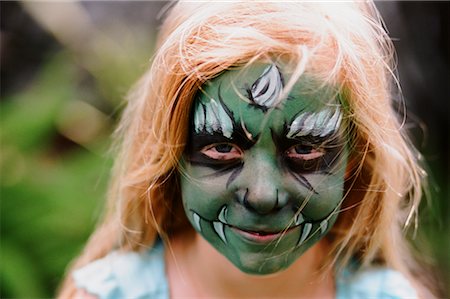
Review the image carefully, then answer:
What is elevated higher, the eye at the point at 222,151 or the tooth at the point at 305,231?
the eye at the point at 222,151

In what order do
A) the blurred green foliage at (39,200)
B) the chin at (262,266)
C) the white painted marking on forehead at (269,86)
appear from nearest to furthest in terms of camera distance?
the white painted marking on forehead at (269,86) → the chin at (262,266) → the blurred green foliage at (39,200)

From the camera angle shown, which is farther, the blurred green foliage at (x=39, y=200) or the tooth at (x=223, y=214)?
the blurred green foliage at (x=39, y=200)

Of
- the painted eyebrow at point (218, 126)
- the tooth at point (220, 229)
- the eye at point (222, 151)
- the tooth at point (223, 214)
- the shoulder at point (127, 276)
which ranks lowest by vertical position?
the shoulder at point (127, 276)

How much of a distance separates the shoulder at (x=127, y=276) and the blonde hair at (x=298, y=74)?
2cm

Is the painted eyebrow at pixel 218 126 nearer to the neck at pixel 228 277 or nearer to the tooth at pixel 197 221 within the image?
the tooth at pixel 197 221

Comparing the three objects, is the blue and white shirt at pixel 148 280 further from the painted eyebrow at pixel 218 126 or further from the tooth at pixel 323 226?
the painted eyebrow at pixel 218 126

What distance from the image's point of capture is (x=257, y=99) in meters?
1.03

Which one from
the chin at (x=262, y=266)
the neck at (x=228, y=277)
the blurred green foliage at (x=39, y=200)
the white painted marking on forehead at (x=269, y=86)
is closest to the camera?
the white painted marking on forehead at (x=269, y=86)

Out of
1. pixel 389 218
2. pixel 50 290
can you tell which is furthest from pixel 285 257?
pixel 50 290

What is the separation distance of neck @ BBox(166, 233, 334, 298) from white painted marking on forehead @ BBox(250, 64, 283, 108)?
361 millimetres

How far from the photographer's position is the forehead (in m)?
1.03

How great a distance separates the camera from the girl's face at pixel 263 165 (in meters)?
1.04

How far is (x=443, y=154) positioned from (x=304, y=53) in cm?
160

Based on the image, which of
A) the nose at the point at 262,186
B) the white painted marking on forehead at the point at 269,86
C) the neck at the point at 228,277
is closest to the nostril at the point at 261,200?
the nose at the point at 262,186
